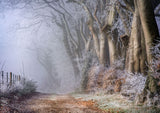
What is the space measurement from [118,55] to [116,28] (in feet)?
5.38

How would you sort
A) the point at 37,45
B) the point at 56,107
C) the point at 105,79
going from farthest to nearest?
the point at 37,45, the point at 105,79, the point at 56,107

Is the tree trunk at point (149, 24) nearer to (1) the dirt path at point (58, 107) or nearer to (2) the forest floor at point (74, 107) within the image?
(2) the forest floor at point (74, 107)

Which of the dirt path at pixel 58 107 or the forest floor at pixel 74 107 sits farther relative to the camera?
the dirt path at pixel 58 107

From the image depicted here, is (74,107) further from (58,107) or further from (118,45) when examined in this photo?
(118,45)

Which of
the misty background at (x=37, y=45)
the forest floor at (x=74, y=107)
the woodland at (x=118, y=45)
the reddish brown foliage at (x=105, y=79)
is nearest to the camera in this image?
the forest floor at (x=74, y=107)

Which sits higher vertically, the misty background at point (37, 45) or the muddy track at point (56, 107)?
the misty background at point (37, 45)

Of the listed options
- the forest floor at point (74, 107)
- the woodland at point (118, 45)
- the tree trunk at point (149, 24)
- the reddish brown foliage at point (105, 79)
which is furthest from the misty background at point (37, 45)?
the tree trunk at point (149, 24)

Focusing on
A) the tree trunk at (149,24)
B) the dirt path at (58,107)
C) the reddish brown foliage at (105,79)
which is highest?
the tree trunk at (149,24)

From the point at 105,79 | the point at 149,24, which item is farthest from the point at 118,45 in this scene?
the point at 149,24

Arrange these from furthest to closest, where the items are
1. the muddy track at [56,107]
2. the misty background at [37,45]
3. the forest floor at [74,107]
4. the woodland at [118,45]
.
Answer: the misty background at [37,45]
the woodland at [118,45]
the muddy track at [56,107]
the forest floor at [74,107]

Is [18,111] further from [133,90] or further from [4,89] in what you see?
[133,90]

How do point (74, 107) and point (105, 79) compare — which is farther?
point (105, 79)

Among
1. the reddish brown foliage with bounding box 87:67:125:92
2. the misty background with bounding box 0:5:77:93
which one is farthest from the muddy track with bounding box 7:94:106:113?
the misty background with bounding box 0:5:77:93

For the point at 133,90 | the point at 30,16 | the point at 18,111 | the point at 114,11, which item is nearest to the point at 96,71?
the point at 114,11
